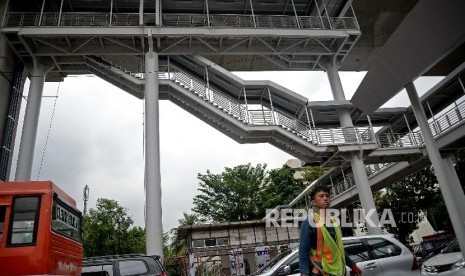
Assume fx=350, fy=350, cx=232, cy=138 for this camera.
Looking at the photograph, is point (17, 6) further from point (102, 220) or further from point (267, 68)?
point (102, 220)

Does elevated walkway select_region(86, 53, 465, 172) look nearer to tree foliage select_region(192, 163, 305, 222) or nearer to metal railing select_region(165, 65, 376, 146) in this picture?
metal railing select_region(165, 65, 376, 146)

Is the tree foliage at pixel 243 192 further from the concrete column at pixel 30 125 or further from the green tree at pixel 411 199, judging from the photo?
the concrete column at pixel 30 125

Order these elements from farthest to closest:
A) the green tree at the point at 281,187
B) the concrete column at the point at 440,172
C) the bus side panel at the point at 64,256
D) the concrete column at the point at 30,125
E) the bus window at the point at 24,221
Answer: the green tree at the point at 281,187 < the concrete column at the point at 30,125 < the concrete column at the point at 440,172 < the bus side panel at the point at 64,256 < the bus window at the point at 24,221

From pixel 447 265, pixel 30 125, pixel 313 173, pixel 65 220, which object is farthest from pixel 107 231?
pixel 447 265

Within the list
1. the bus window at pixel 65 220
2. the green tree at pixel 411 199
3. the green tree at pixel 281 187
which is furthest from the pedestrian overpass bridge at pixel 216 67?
the green tree at pixel 281 187

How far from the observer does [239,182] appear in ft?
103

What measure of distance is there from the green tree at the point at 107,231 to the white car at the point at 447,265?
80.7ft

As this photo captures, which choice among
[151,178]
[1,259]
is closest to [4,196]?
[1,259]

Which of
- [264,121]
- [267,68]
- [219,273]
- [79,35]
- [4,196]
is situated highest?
[267,68]

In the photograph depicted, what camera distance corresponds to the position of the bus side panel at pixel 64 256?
6.69m

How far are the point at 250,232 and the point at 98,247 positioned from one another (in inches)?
571

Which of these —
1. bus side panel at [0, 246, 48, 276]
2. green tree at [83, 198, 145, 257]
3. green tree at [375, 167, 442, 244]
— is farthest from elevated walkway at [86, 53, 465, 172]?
green tree at [83, 198, 145, 257]

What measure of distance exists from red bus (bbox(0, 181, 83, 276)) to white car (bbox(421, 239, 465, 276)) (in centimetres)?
910

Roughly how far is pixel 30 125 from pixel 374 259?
16.1 metres
